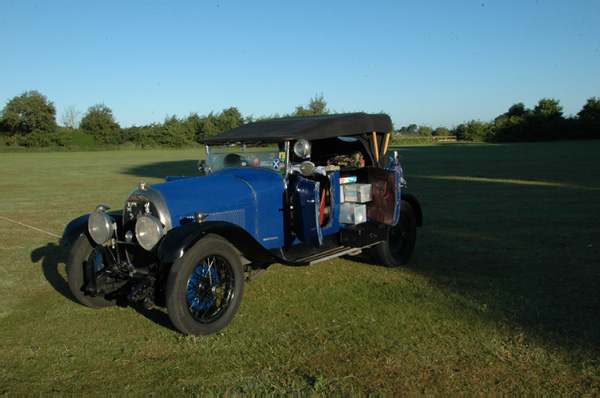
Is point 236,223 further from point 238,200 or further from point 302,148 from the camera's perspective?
point 302,148

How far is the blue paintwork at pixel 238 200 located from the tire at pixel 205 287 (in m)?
0.46

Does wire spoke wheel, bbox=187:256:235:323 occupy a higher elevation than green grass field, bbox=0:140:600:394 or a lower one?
higher

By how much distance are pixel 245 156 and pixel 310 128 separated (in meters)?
0.92

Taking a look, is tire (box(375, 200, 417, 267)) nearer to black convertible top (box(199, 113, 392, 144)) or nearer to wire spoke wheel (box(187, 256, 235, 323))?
black convertible top (box(199, 113, 392, 144))

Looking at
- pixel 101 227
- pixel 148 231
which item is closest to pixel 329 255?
pixel 148 231

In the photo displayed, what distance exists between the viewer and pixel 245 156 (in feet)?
18.7

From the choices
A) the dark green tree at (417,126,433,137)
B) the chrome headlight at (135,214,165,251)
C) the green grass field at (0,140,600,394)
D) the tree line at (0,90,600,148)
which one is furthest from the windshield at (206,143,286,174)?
the dark green tree at (417,126,433,137)

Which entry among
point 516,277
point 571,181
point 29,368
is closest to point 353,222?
point 516,277

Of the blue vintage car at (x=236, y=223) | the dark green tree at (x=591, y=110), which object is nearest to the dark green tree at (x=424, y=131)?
the dark green tree at (x=591, y=110)

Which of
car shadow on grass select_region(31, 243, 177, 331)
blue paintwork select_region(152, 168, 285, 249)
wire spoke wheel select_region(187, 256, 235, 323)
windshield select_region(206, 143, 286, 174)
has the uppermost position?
windshield select_region(206, 143, 286, 174)

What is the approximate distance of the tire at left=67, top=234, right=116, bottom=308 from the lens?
480 centimetres

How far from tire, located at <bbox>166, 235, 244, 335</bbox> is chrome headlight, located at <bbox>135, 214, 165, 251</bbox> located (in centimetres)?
39

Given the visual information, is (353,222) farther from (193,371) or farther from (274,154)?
(193,371)

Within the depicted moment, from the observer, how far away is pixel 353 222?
229 inches
